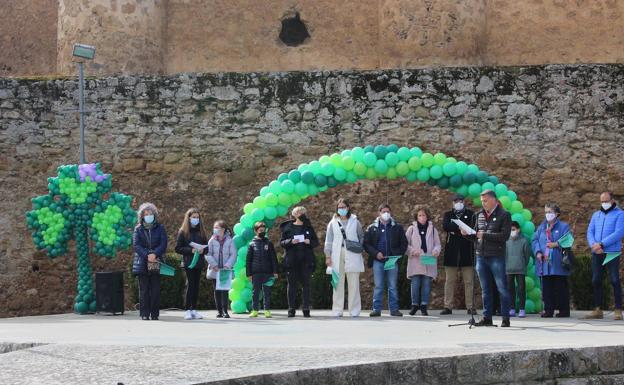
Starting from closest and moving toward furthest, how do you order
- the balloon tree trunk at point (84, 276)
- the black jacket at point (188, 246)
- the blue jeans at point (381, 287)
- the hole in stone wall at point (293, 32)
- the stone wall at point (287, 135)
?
the black jacket at point (188, 246) < the blue jeans at point (381, 287) < the balloon tree trunk at point (84, 276) < the stone wall at point (287, 135) < the hole in stone wall at point (293, 32)

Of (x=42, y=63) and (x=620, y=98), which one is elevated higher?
(x=42, y=63)

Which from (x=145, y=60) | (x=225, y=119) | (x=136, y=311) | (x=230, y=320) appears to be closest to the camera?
(x=230, y=320)

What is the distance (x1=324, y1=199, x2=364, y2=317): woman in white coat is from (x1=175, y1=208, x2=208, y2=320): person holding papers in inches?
58.8

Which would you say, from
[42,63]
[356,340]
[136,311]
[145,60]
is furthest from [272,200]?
[42,63]

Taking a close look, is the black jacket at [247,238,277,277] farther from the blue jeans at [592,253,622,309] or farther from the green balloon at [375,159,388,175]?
the blue jeans at [592,253,622,309]

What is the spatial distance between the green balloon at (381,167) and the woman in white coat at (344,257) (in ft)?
2.30

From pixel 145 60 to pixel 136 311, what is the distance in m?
6.99

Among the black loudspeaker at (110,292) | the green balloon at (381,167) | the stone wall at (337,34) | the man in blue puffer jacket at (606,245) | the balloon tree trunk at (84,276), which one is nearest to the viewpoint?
the man in blue puffer jacket at (606,245)

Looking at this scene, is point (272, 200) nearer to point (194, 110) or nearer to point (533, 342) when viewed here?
point (194, 110)

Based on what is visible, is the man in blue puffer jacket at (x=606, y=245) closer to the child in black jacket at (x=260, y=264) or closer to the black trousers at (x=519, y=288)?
the black trousers at (x=519, y=288)

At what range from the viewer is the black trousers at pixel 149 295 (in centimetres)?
1502

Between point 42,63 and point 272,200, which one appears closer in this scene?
point 272,200

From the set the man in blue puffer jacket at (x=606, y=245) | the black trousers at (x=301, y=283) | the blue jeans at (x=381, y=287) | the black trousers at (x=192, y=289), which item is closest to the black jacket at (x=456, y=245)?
the blue jeans at (x=381, y=287)

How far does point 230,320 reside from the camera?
48.7 ft
